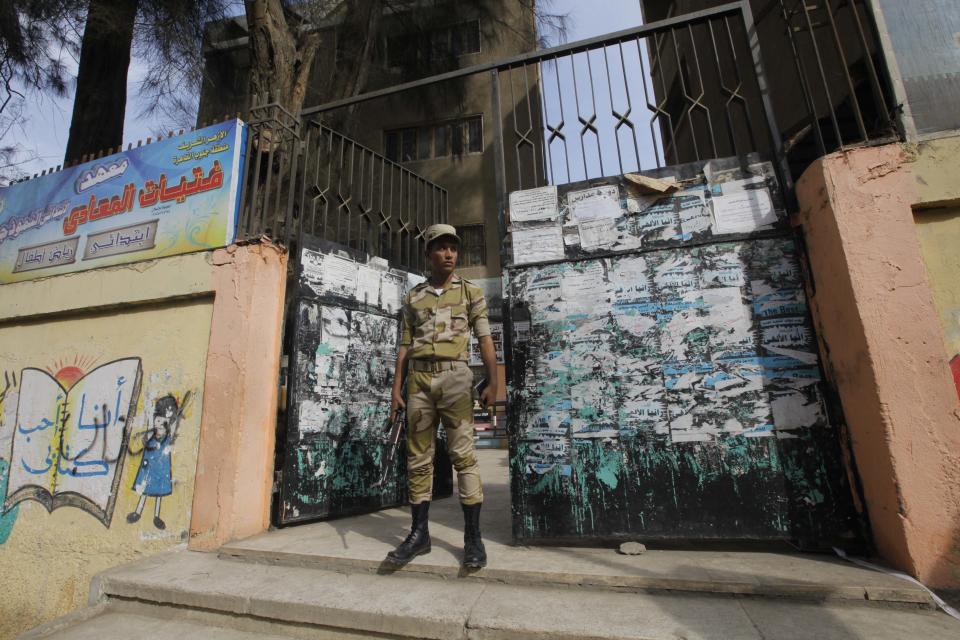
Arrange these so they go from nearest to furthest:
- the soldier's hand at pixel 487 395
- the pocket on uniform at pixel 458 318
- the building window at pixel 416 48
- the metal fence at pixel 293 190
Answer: the soldier's hand at pixel 487 395 < the pocket on uniform at pixel 458 318 < the metal fence at pixel 293 190 < the building window at pixel 416 48

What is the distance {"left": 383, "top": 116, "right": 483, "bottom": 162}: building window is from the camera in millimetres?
13414

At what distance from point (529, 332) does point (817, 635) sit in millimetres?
2040

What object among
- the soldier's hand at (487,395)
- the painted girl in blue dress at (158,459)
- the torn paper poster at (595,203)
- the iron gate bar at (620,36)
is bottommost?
the painted girl in blue dress at (158,459)

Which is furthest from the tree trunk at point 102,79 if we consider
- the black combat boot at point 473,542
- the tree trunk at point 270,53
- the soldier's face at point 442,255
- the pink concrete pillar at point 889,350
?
the pink concrete pillar at point 889,350

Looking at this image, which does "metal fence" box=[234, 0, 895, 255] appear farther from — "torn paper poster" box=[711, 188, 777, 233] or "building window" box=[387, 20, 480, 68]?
"building window" box=[387, 20, 480, 68]

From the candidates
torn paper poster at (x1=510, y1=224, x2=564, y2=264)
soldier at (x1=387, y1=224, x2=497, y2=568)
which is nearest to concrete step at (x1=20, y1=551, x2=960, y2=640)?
soldier at (x1=387, y1=224, x2=497, y2=568)

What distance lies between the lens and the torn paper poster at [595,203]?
3.25 metres

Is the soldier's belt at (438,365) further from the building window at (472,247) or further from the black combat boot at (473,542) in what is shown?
the building window at (472,247)

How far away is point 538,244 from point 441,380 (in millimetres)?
1210

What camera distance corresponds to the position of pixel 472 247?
497 inches

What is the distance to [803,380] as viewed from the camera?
8.96 feet

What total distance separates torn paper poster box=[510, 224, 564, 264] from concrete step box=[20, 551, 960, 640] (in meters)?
2.03

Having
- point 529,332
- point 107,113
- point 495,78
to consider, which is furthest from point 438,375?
point 107,113

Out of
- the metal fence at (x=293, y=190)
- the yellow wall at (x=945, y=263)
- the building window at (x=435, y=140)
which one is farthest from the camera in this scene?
the building window at (x=435, y=140)
